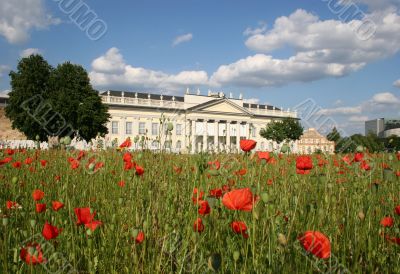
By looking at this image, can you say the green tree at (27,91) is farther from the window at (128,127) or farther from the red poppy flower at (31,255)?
the red poppy flower at (31,255)

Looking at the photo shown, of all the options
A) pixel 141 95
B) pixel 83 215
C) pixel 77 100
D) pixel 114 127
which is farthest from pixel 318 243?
pixel 141 95

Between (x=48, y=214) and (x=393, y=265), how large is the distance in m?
2.16

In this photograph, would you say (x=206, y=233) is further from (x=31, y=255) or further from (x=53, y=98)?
(x=53, y=98)

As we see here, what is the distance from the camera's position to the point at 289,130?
2338 inches

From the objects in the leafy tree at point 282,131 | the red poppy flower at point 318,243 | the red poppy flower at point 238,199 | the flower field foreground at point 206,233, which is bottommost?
the flower field foreground at point 206,233

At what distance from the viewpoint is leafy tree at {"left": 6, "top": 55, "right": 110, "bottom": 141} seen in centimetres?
2997

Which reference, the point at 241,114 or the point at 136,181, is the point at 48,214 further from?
the point at 241,114

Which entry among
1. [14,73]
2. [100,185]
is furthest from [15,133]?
[100,185]

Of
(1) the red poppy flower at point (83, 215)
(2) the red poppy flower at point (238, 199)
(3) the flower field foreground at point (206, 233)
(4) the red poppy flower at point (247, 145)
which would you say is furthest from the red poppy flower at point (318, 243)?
(4) the red poppy flower at point (247, 145)

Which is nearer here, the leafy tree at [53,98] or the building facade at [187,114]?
the leafy tree at [53,98]

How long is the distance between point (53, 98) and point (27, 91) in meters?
2.04

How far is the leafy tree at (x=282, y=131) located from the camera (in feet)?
188

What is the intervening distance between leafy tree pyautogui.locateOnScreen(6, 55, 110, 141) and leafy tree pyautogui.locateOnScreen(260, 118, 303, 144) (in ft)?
105

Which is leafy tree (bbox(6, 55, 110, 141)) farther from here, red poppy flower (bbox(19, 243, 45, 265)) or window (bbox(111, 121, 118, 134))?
red poppy flower (bbox(19, 243, 45, 265))
